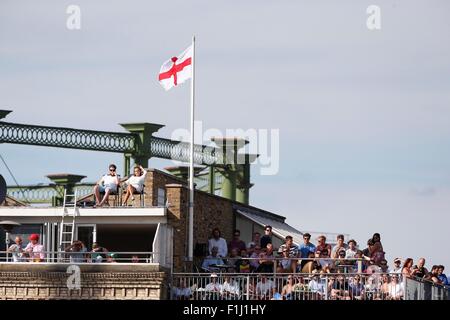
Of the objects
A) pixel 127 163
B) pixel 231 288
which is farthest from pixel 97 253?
pixel 127 163

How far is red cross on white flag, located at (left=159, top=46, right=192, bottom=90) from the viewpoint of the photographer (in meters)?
63.1

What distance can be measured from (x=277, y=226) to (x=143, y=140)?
31.8 ft

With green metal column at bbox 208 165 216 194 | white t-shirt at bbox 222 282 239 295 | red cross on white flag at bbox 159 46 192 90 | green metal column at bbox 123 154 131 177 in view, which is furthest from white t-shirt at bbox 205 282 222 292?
green metal column at bbox 208 165 216 194

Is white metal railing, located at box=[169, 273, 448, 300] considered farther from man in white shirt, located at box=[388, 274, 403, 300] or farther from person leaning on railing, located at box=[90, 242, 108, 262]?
person leaning on railing, located at box=[90, 242, 108, 262]

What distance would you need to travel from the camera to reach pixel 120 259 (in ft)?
195

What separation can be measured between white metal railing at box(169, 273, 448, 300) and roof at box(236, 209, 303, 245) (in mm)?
8381

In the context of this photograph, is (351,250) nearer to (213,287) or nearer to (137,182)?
(213,287)

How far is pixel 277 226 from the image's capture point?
71375mm

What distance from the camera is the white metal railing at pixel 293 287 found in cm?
5653

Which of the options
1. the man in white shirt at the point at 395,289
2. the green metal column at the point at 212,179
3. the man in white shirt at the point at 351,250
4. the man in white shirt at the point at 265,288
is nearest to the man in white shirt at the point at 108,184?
the man in white shirt at the point at 265,288

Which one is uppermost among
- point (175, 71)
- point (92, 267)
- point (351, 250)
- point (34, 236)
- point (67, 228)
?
point (175, 71)

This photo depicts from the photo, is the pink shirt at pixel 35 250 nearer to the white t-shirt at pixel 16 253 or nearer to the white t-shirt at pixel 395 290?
the white t-shirt at pixel 16 253
